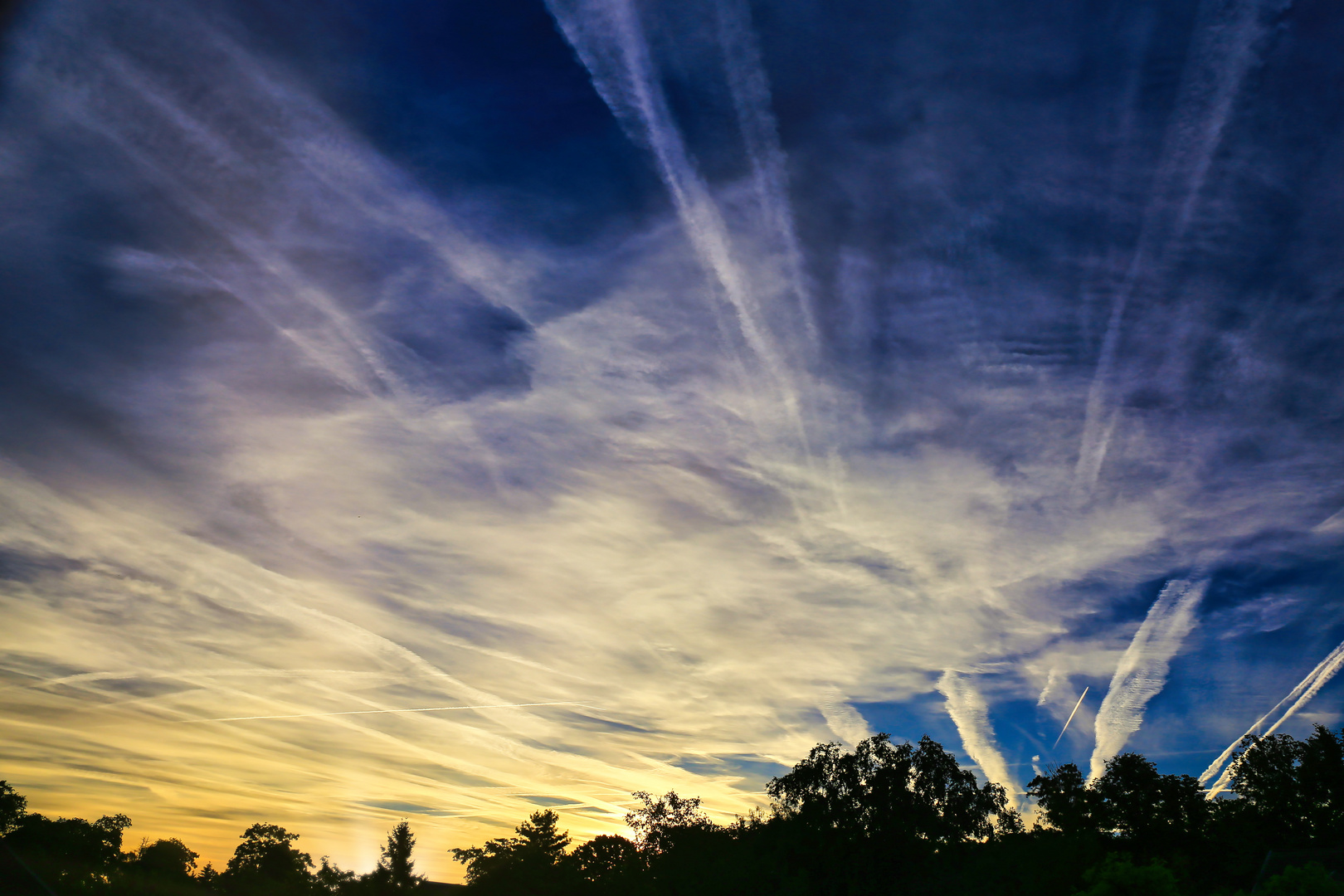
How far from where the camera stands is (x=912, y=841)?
6569cm

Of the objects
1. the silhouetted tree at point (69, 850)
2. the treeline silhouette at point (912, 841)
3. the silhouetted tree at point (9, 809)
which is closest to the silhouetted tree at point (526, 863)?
the treeline silhouette at point (912, 841)

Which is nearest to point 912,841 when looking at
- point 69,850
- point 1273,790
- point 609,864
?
point 609,864

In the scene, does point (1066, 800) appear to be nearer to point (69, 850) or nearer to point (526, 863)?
point (526, 863)

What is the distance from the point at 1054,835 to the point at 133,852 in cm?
16827

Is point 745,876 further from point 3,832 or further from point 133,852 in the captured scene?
point 133,852

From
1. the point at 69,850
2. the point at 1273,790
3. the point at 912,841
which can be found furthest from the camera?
the point at 69,850

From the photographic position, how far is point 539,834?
76.2 meters

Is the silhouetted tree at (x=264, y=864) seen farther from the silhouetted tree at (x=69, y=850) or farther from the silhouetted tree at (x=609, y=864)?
the silhouetted tree at (x=609, y=864)

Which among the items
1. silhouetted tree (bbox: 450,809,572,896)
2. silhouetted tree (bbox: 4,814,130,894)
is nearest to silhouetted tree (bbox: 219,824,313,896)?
silhouetted tree (bbox: 4,814,130,894)

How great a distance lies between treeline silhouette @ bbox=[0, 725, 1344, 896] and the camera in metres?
62.2

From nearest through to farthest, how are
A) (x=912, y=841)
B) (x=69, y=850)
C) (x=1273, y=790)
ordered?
(x=912, y=841) → (x=1273, y=790) → (x=69, y=850)

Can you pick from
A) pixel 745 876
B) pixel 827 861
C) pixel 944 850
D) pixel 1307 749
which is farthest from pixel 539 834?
pixel 1307 749

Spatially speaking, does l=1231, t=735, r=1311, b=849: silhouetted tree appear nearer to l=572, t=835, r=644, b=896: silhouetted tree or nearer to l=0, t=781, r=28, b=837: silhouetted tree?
l=572, t=835, r=644, b=896: silhouetted tree

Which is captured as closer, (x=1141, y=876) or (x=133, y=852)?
(x=1141, y=876)
